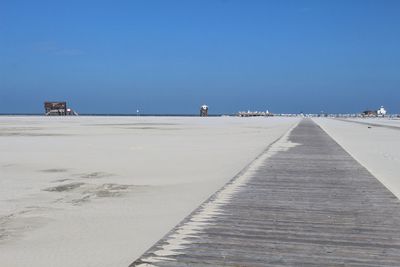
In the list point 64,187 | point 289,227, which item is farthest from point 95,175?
point 289,227

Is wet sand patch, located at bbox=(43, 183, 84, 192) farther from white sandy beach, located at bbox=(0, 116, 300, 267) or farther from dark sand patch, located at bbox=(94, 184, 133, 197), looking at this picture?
dark sand patch, located at bbox=(94, 184, 133, 197)

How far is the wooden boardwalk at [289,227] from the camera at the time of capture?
196 inches

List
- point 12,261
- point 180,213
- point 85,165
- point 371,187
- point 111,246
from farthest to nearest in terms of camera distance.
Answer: point 85,165
point 371,187
point 180,213
point 111,246
point 12,261

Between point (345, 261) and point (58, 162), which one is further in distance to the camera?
point (58, 162)

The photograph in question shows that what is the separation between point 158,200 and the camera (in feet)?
29.5

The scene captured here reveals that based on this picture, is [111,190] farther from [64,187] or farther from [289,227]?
[289,227]

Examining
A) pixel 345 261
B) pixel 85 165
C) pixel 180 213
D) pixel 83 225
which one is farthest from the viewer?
pixel 85 165

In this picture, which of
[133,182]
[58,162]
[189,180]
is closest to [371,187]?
A: [189,180]

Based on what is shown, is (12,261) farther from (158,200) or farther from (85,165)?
(85,165)

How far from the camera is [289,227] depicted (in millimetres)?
6277

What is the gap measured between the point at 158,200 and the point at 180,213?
1129 mm

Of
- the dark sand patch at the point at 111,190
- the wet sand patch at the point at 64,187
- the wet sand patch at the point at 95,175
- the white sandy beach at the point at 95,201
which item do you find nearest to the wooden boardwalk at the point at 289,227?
the white sandy beach at the point at 95,201

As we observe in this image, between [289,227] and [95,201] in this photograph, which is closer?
[289,227]

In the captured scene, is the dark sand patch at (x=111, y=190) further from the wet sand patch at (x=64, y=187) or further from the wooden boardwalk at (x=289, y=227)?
the wooden boardwalk at (x=289, y=227)
